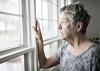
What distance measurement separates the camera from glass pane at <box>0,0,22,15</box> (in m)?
1.61

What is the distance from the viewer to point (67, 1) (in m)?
4.01

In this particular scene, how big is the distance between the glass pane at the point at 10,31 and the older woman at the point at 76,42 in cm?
22

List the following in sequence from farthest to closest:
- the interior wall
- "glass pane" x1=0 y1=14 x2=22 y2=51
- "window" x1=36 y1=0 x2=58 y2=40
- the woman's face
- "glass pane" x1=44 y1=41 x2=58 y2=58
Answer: the interior wall
"glass pane" x1=44 y1=41 x2=58 y2=58
"window" x1=36 y1=0 x2=58 y2=40
the woman's face
"glass pane" x1=0 y1=14 x2=22 y2=51

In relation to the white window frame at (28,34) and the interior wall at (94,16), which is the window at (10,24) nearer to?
the white window frame at (28,34)

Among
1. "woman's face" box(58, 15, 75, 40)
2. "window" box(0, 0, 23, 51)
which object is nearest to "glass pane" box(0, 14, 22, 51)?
"window" box(0, 0, 23, 51)

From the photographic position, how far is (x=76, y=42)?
5.74ft

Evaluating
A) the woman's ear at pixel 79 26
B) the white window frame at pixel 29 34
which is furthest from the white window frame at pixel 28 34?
the woman's ear at pixel 79 26

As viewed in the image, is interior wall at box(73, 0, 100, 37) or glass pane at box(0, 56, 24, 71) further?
interior wall at box(73, 0, 100, 37)

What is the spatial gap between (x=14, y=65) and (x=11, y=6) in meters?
0.58

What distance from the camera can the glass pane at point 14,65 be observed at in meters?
1.63

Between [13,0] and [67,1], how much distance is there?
7.74 ft

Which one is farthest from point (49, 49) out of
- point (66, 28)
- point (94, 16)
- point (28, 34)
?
point (94, 16)

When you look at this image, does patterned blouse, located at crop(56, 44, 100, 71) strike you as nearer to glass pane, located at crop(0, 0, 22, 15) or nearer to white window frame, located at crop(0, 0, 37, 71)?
white window frame, located at crop(0, 0, 37, 71)

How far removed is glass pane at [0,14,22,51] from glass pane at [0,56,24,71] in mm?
148
